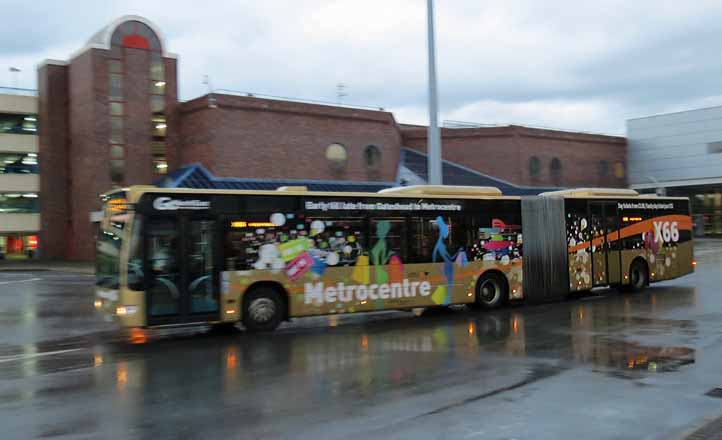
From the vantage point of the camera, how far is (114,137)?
38.9m

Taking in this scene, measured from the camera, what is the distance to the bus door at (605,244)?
18164 millimetres

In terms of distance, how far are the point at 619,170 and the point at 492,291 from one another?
42.2 meters

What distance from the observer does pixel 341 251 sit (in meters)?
14.1

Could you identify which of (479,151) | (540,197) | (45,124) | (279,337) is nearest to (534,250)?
(540,197)

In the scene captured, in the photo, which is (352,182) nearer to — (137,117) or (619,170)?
(137,117)

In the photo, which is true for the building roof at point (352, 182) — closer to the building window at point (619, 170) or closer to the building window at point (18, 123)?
the building window at point (619, 170)

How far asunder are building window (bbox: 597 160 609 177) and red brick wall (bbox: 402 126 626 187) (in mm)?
2737

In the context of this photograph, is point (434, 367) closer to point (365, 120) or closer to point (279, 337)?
point (279, 337)

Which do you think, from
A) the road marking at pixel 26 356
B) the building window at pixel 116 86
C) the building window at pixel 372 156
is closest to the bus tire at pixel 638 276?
the road marking at pixel 26 356

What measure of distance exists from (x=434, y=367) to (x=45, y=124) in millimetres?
40530

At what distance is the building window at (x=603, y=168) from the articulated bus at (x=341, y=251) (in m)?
35.1

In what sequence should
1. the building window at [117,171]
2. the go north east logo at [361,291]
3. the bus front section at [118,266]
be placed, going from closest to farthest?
1. the bus front section at [118,266]
2. the go north east logo at [361,291]
3. the building window at [117,171]

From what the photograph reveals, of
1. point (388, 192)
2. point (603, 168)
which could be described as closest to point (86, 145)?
point (388, 192)

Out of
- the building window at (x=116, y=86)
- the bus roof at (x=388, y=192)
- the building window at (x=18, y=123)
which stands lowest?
the bus roof at (x=388, y=192)
